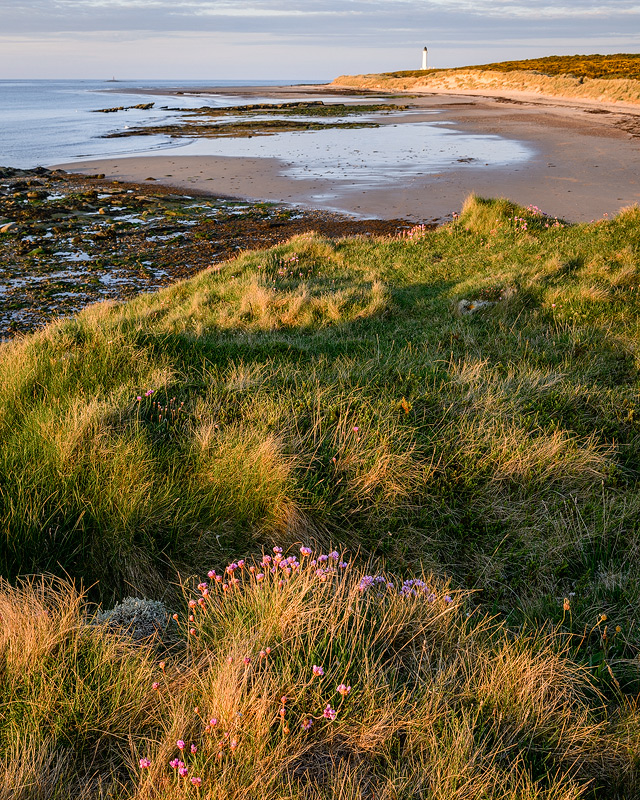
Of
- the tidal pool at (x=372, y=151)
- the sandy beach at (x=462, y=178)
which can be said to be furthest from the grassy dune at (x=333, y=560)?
the tidal pool at (x=372, y=151)

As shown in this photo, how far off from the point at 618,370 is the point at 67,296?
423 inches

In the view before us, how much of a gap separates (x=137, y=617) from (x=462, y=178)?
73.5ft

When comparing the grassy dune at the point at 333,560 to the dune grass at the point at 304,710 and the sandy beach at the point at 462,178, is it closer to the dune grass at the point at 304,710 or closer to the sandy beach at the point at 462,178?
the dune grass at the point at 304,710

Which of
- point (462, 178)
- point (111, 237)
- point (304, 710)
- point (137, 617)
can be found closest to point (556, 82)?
point (462, 178)

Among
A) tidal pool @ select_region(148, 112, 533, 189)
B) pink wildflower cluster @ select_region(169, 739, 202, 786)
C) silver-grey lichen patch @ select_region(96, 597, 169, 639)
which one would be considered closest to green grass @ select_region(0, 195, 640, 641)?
silver-grey lichen patch @ select_region(96, 597, 169, 639)

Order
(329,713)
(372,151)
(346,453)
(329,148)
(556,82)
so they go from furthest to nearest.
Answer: (556,82)
(329,148)
(372,151)
(346,453)
(329,713)

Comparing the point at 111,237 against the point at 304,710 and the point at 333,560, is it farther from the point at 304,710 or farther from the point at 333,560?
the point at 304,710

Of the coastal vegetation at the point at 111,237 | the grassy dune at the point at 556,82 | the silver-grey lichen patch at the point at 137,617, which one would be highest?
the grassy dune at the point at 556,82

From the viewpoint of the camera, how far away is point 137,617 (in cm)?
289

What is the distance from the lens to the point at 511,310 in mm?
7469

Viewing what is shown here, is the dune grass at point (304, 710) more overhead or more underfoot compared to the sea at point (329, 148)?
more underfoot

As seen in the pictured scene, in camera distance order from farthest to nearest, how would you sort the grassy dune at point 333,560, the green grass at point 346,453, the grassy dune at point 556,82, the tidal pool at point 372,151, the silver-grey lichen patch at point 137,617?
the grassy dune at point 556,82 → the tidal pool at point 372,151 → the green grass at point 346,453 → the silver-grey lichen patch at point 137,617 → the grassy dune at point 333,560

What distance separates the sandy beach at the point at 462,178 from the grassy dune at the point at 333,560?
12414 mm

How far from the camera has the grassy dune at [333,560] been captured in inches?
84.7
